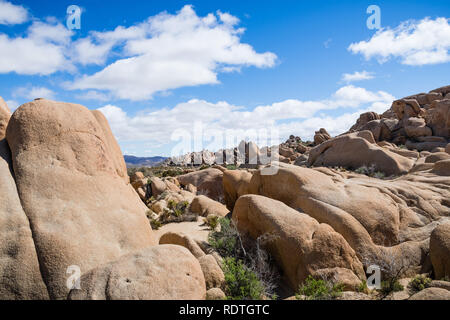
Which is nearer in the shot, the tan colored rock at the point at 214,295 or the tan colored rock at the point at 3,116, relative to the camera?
the tan colored rock at the point at 214,295

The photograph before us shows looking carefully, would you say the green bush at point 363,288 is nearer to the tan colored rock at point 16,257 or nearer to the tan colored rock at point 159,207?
the tan colored rock at point 16,257

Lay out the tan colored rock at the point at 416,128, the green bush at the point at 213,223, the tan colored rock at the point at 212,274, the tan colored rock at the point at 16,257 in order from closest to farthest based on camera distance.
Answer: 1. the tan colored rock at the point at 16,257
2. the tan colored rock at the point at 212,274
3. the green bush at the point at 213,223
4. the tan colored rock at the point at 416,128

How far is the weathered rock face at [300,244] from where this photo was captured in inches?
290

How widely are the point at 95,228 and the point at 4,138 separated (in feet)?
9.86

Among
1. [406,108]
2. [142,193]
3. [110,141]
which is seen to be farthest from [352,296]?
[406,108]

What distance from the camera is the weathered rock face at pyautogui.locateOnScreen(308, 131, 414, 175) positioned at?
20359 millimetres

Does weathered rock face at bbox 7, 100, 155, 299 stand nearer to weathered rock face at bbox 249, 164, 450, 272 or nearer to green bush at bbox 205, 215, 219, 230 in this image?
green bush at bbox 205, 215, 219, 230

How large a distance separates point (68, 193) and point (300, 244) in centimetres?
561

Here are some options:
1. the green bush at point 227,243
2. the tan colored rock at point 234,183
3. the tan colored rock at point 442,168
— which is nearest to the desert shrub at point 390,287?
the green bush at point 227,243

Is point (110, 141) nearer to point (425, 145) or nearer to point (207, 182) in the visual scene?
point (207, 182)

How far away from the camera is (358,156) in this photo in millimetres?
22094

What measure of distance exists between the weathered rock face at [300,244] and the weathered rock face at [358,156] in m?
14.9

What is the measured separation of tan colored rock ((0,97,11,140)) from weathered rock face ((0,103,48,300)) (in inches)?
63.3

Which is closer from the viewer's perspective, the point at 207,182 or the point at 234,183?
the point at 234,183
